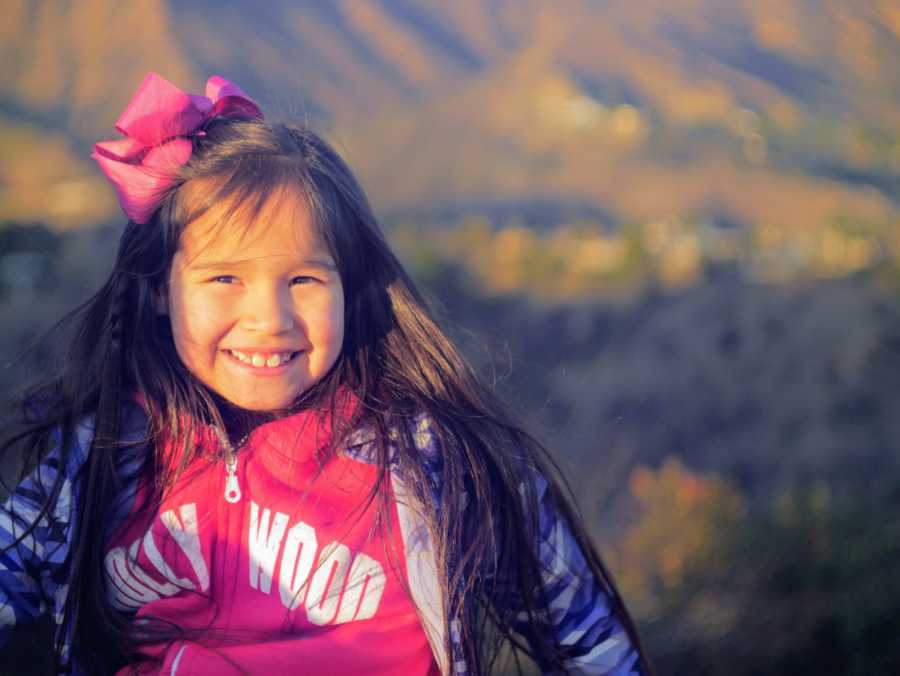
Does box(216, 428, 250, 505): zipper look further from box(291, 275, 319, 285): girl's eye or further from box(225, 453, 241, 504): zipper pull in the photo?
box(291, 275, 319, 285): girl's eye

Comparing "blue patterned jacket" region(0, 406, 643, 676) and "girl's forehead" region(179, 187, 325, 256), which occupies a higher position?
"girl's forehead" region(179, 187, 325, 256)

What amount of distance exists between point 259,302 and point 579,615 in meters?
0.73

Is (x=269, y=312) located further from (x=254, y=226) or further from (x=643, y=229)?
(x=643, y=229)

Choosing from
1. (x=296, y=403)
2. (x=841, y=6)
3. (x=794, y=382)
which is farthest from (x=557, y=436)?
(x=841, y=6)

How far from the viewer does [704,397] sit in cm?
292

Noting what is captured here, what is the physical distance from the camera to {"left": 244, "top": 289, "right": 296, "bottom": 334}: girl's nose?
1.51m

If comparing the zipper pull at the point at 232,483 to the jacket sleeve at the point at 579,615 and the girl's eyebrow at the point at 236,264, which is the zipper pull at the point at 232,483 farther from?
the jacket sleeve at the point at 579,615

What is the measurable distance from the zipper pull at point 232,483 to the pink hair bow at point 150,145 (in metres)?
0.41

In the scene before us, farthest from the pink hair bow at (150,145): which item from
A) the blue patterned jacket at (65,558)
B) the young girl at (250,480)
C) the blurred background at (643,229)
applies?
the blurred background at (643,229)

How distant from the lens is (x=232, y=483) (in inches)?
61.9

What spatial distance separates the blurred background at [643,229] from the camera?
98.7 inches

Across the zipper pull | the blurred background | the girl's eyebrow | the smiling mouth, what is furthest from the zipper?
the blurred background

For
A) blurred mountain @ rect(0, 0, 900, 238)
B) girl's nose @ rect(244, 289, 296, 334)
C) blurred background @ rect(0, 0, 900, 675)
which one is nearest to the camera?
girl's nose @ rect(244, 289, 296, 334)

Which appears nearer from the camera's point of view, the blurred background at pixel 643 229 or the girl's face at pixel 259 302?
the girl's face at pixel 259 302
